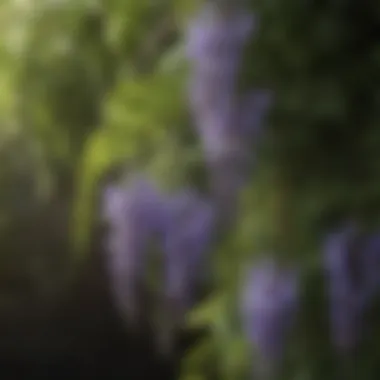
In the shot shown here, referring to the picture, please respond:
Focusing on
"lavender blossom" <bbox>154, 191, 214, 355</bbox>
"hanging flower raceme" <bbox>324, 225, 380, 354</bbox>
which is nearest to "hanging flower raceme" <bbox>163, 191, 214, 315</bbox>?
"lavender blossom" <bbox>154, 191, 214, 355</bbox>

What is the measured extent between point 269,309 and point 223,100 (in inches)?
10.2

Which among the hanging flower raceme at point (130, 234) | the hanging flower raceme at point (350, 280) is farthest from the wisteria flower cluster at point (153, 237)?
the hanging flower raceme at point (350, 280)

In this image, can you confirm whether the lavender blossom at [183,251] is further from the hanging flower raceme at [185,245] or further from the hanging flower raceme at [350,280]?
the hanging flower raceme at [350,280]

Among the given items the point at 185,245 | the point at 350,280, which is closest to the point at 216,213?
the point at 185,245

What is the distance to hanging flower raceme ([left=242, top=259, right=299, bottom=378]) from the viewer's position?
1.04m

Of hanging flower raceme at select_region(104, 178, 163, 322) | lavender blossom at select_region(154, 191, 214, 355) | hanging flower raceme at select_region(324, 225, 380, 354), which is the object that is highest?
hanging flower raceme at select_region(104, 178, 163, 322)

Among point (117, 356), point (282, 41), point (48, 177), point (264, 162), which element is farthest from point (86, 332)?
point (282, 41)

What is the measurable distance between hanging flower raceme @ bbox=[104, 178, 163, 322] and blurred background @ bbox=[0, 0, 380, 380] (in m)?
0.02

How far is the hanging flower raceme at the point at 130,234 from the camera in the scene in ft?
3.67

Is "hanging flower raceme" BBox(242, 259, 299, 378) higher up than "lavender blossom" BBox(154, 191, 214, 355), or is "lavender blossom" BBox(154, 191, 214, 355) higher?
"lavender blossom" BBox(154, 191, 214, 355)

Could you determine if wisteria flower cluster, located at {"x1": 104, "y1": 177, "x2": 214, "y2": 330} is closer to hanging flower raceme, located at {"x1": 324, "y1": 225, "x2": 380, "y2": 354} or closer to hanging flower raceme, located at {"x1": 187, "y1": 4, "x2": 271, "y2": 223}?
hanging flower raceme, located at {"x1": 187, "y1": 4, "x2": 271, "y2": 223}

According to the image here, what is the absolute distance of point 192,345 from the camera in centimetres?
111

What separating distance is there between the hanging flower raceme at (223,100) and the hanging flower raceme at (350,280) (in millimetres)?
141

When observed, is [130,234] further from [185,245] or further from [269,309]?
[269,309]
